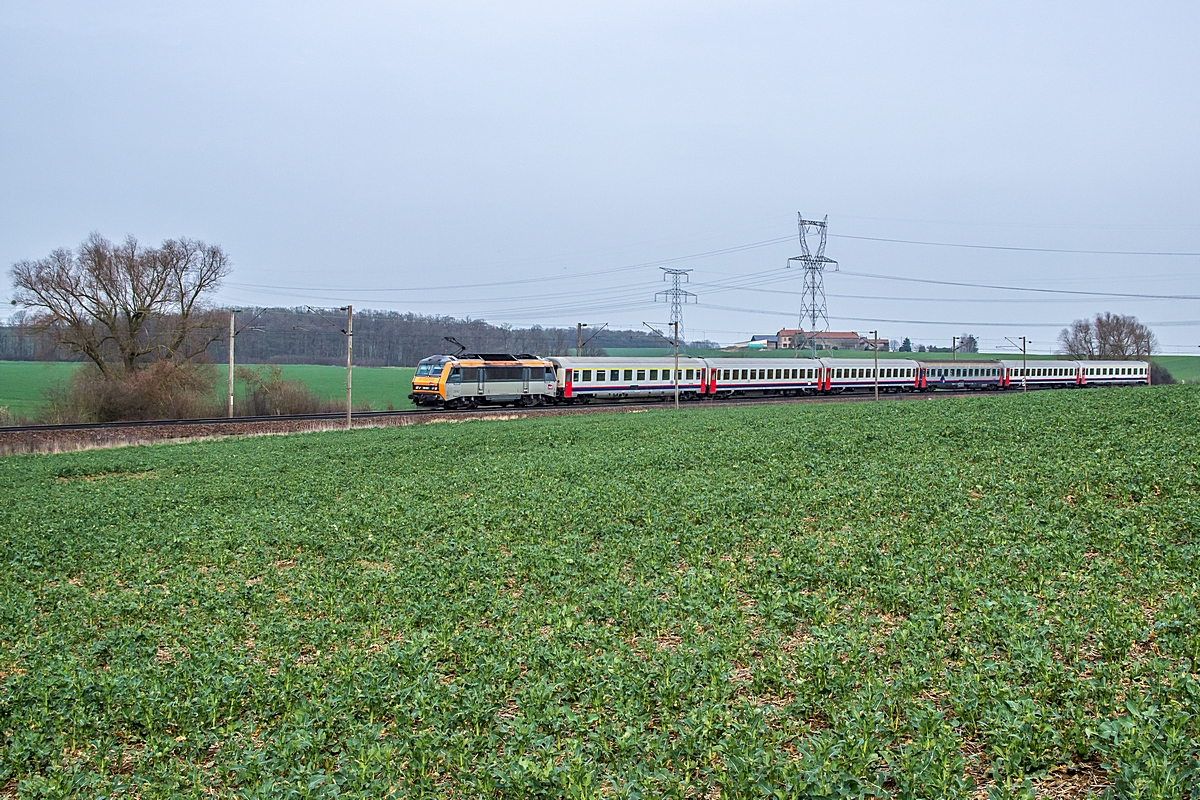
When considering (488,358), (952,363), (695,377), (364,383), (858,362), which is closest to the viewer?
(488,358)

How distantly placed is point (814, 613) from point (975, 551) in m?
3.06

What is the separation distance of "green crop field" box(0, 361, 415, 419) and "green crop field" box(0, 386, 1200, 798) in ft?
142

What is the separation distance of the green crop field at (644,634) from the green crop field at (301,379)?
43.1 metres

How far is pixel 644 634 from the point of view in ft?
29.4

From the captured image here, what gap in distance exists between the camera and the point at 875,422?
80.8ft

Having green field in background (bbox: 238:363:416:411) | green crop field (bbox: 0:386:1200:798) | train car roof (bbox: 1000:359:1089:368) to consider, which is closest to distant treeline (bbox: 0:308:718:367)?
green field in background (bbox: 238:363:416:411)

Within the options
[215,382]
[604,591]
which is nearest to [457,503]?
[604,591]

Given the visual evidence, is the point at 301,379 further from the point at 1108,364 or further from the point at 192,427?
the point at 1108,364

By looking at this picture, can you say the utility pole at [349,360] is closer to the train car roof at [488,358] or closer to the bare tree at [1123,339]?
the train car roof at [488,358]

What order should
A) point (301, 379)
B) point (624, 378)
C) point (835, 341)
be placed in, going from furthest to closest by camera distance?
point (835, 341) → point (301, 379) → point (624, 378)

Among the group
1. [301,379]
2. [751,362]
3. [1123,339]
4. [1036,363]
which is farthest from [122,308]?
[1123,339]

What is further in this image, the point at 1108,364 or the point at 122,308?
the point at 1108,364

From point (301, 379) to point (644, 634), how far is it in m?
61.4

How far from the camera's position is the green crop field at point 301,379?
2254 inches
